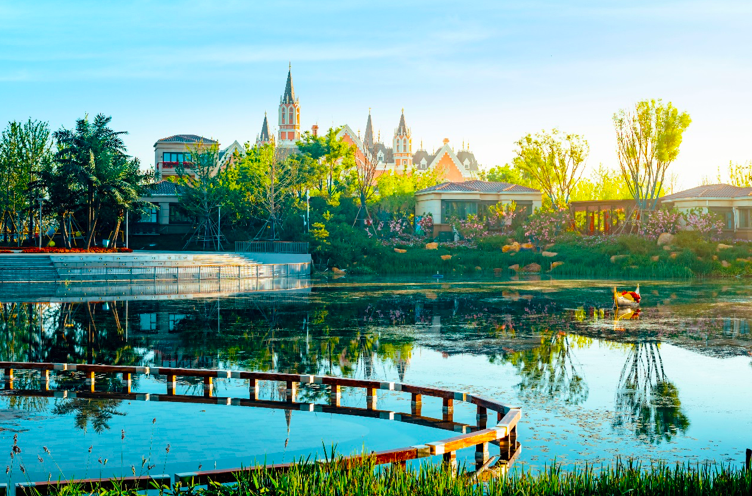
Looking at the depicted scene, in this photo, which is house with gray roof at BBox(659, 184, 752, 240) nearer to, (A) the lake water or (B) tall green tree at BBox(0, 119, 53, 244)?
(A) the lake water

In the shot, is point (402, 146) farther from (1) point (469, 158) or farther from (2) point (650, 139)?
(2) point (650, 139)

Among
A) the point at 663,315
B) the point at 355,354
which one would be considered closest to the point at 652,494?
the point at 355,354

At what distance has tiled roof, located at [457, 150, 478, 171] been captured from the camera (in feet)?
412

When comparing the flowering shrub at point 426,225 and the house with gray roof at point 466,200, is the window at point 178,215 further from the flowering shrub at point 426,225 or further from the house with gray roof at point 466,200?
the house with gray roof at point 466,200

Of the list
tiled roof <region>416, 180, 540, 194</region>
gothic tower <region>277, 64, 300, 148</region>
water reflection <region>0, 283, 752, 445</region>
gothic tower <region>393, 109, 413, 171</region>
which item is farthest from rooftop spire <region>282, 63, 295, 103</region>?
water reflection <region>0, 283, 752, 445</region>

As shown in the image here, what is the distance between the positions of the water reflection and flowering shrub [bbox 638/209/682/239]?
70.8 ft

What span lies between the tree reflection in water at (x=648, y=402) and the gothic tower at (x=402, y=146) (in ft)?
309

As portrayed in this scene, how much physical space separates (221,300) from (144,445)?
60.3 ft

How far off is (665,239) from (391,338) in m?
34.5

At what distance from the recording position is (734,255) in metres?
44.2

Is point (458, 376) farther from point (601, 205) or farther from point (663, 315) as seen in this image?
point (601, 205)

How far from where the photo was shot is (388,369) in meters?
13.7

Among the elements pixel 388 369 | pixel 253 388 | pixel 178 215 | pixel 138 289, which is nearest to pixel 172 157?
pixel 178 215

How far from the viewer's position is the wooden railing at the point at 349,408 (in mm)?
7242
